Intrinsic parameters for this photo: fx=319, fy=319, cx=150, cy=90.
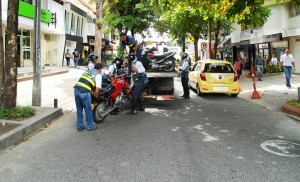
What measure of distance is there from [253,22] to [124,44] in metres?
5.53

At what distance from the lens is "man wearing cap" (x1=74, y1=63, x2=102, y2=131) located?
7.29 metres

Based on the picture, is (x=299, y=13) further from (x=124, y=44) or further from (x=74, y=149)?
(x=74, y=149)

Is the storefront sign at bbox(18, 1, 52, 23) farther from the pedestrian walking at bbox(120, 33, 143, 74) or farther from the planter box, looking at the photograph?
the planter box

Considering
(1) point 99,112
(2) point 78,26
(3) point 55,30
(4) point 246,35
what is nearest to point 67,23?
(2) point 78,26

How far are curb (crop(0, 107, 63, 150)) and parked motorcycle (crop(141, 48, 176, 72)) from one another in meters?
3.57

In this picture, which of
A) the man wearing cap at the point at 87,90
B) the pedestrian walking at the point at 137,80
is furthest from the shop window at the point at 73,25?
the man wearing cap at the point at 87,90

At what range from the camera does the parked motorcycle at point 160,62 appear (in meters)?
11.4

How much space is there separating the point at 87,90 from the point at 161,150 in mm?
2485

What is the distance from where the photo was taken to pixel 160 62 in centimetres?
1169

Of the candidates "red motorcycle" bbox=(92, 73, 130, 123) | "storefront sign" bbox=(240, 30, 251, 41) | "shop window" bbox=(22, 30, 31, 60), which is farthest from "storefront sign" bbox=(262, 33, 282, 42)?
"shop window" bbox=(22, 30, 31, 60)

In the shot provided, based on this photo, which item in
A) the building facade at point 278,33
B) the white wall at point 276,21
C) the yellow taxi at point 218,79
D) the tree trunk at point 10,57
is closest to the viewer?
the tree trunk at point 10,57

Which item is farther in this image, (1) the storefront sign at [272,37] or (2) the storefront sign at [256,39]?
(2) the storefront sign at [256,39]

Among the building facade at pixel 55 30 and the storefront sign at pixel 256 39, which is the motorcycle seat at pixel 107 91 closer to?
the building facade at pixel 55 30

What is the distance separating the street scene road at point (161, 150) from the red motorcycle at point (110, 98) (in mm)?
280
